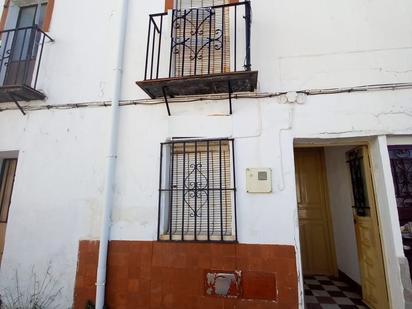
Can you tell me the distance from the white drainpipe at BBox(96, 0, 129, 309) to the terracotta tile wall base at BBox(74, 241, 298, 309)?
0.34 feet

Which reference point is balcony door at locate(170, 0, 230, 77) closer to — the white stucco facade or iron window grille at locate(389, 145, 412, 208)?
the white stucco facade

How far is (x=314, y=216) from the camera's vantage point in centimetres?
547

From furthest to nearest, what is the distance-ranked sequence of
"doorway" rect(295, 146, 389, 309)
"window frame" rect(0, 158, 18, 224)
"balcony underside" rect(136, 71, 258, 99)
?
"window frame" rect(0, 158, 18, 224) → "doorway" rect(295, 146, 389, 309) → "balcony underside" rect(136, 71, 258, 99)

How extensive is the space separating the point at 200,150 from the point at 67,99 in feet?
7.30

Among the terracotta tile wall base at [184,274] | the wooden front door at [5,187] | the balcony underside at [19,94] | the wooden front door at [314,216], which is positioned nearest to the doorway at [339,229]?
the wooden front door at [314,216]

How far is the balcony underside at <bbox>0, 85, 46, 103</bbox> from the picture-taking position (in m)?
3.78

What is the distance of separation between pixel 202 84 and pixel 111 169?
168 cm

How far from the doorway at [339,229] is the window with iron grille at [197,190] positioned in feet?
6.27

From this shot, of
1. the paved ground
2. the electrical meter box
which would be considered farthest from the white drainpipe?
the paved ground

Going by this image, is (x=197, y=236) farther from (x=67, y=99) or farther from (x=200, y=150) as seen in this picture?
(x=67, y=99)

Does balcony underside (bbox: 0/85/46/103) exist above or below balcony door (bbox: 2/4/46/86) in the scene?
below

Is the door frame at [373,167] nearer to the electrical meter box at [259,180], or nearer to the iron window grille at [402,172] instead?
the iron window grille at [402,172]

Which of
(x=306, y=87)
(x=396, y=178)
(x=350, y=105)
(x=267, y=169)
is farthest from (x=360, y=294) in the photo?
(x=306, y=87)

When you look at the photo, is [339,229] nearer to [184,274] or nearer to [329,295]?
[329,295]
